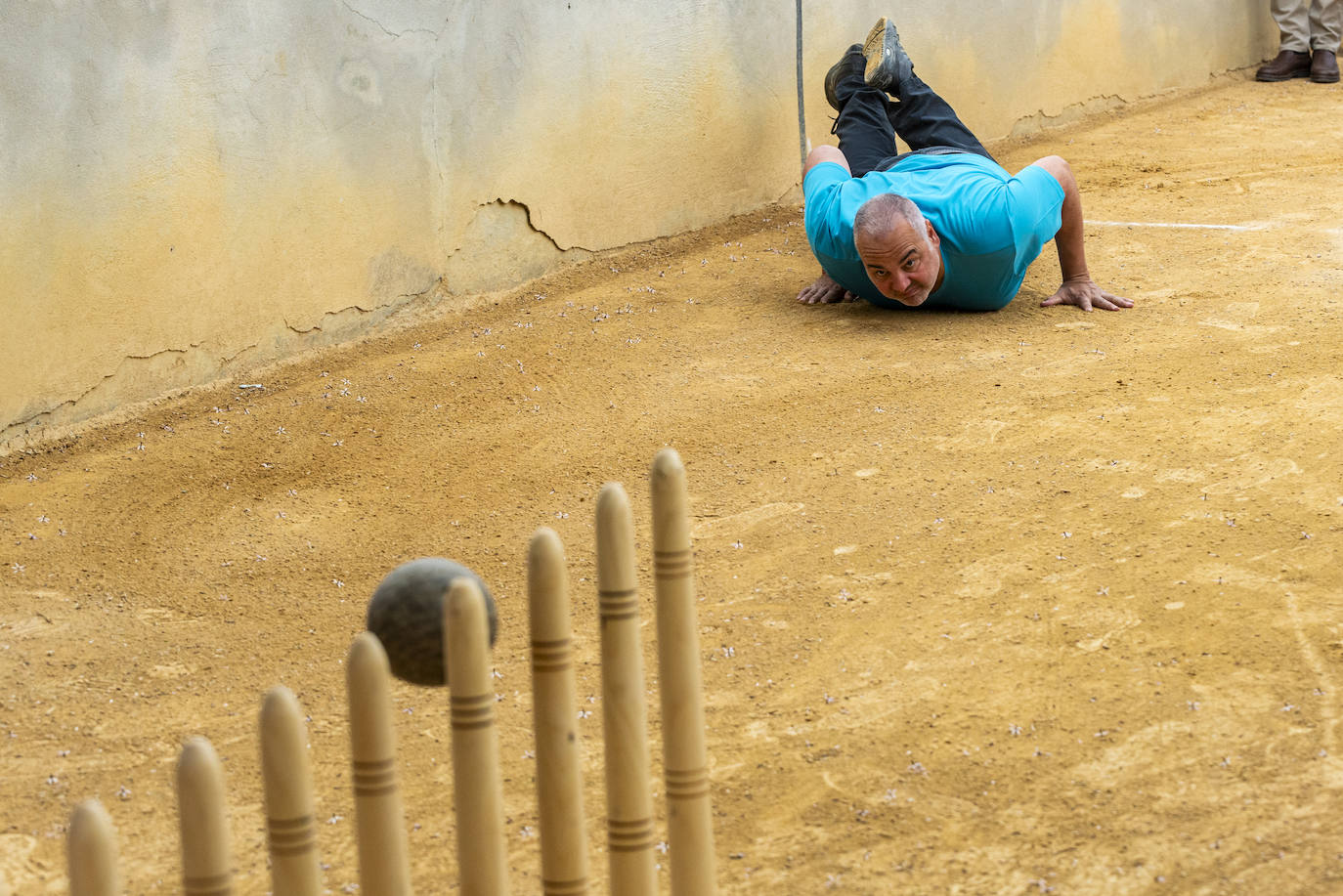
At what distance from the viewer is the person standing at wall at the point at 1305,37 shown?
9.38 m

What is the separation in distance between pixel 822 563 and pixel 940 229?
1998 millimetres

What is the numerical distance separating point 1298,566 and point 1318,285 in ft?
7.58

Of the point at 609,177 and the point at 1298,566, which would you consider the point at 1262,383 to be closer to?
the point at 1298,566

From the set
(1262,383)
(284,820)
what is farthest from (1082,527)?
(284,820)

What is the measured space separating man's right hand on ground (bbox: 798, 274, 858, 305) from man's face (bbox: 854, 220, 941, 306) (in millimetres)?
470

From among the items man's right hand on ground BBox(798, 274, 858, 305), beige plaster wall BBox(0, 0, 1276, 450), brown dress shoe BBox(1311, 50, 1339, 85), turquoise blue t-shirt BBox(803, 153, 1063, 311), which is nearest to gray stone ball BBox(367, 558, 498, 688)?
beige plaster wall BBox(0, 0, 1276, 450)

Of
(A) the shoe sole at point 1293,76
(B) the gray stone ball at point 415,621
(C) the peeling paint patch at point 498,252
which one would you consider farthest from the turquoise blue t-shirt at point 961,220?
(A) the shoe sole at point 1293,76

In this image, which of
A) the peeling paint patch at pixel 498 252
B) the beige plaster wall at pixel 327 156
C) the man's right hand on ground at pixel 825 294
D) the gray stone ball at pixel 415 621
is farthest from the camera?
the peeling paint patch at pixel 498 252

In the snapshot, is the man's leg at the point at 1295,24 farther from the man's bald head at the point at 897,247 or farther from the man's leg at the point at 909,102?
the man's bald head at the point at 897,247

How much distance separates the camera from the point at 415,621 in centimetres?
199

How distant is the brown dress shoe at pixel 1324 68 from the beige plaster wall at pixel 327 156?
4.04 meters

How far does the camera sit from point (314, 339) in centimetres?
512

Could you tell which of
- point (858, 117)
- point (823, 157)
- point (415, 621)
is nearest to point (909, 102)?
point (858, 117)

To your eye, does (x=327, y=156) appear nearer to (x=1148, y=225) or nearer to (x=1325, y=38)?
(x=1148, y=225)
